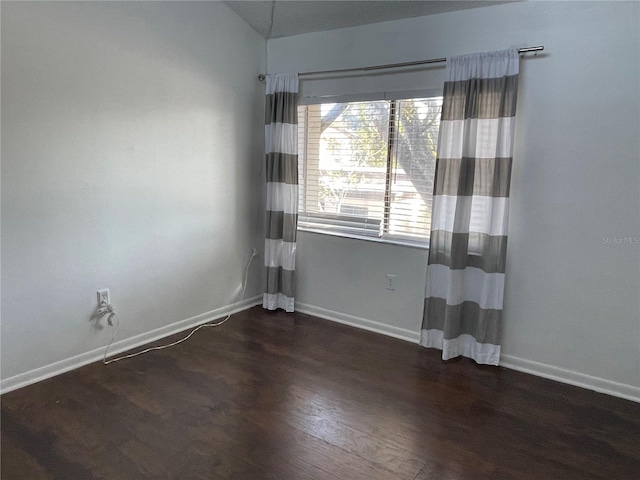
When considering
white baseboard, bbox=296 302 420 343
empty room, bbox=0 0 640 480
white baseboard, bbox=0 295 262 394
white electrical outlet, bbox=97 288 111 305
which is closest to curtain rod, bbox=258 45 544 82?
empty room, bbox=0 0 640 480

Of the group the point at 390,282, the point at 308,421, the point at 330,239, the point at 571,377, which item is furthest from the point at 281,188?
the point at 571,377

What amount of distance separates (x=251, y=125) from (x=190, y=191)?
830 millimetres

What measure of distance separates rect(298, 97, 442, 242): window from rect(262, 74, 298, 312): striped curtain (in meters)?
0.18

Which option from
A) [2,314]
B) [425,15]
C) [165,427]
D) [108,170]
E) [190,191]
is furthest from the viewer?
[190,191]

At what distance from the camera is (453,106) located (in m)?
2.86

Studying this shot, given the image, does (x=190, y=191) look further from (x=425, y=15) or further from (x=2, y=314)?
(x=425, y=15)

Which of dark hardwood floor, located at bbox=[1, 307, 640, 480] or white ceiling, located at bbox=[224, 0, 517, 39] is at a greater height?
white ceiling, located at bbox=[224, 0, 517, 39]

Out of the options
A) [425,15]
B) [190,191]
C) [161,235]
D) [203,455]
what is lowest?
[203,455]

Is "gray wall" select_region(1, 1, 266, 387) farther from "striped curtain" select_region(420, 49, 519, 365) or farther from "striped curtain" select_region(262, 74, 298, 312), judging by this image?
"striped curtain" select_region(420, 49, 519, 365)

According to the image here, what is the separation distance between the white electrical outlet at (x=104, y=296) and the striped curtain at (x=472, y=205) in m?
2.07

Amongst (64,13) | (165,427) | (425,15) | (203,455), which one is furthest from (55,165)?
(425,15)

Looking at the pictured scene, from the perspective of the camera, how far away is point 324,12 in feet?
10.6

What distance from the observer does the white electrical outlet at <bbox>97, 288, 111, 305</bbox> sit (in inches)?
111

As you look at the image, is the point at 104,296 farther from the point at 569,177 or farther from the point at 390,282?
the point at 569,177
